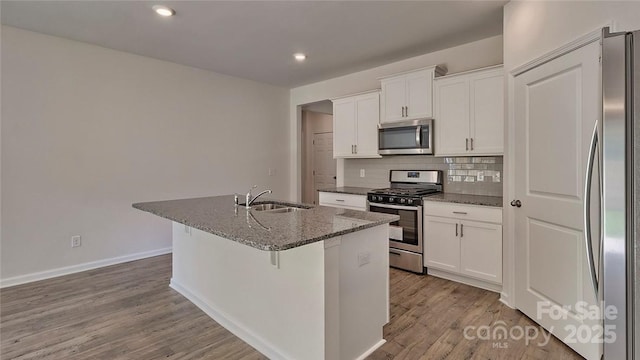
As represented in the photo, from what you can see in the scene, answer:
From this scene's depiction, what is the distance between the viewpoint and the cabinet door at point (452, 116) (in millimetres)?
3281

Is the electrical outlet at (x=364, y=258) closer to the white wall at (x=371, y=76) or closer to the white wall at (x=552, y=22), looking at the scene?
the white wall at (x=552, y=22)

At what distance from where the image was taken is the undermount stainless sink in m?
2.63

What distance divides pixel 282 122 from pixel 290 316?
419cm

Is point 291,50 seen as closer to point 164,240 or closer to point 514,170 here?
point 514,170

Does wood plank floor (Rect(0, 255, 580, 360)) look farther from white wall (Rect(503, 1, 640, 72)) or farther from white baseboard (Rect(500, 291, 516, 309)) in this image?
white wall (Rect(503, 1, 640, 72))

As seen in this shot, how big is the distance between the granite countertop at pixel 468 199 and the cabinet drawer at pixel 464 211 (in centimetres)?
4

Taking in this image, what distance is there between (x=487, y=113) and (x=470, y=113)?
170 millimetres

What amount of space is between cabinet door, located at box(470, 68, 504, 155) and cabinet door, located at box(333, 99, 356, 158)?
64.0 inches

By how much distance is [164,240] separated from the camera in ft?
13.9

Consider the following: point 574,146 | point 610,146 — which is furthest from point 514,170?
point 610,146

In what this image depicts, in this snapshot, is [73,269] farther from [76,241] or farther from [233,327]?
[233,327]

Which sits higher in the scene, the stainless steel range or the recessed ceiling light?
the recessed ceiling light

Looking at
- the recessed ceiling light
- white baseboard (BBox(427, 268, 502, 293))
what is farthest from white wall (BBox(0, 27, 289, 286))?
white baseboard (BBox(427, 268, 502, 293))

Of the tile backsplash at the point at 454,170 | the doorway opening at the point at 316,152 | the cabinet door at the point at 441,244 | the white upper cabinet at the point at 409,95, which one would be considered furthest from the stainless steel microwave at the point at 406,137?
the doorway opening at the point at 316,152
